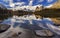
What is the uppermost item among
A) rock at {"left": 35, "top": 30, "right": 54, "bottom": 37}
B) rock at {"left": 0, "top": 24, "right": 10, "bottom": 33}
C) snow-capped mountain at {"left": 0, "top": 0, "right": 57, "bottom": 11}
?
snow-capped mountain at {"left": 0, "top": 0, "right": 57, "bottom": 11}

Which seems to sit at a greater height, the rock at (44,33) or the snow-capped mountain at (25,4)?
the snow-capped mountain at (25,4)

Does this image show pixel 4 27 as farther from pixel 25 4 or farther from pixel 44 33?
pixel 44 33

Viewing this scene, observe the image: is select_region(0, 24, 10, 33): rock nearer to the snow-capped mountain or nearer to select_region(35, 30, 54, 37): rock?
the snow-capped mountain

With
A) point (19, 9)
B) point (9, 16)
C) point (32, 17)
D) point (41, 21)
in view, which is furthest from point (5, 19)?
point (41, 21)

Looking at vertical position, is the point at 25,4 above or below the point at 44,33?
above

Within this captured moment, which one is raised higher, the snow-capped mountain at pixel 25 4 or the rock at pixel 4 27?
the snow-capped mountain at pixel 25 4

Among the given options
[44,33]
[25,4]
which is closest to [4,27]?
[25,4]

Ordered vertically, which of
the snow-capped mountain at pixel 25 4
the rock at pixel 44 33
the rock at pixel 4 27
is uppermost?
the snow-capped mountain at pixel 25 4

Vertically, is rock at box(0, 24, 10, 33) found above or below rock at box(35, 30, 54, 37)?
above

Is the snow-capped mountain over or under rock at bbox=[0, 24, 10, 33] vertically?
over

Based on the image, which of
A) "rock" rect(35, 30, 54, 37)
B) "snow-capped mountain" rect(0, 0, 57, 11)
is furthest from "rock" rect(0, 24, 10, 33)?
"rock" rect(35, 30, 54, 37)

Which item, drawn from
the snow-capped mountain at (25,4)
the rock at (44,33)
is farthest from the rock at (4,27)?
the rock at (44,33)

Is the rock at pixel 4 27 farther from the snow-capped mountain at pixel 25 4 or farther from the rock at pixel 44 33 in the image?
the rock at pixel 44 33

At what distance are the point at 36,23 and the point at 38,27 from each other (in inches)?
2.4
